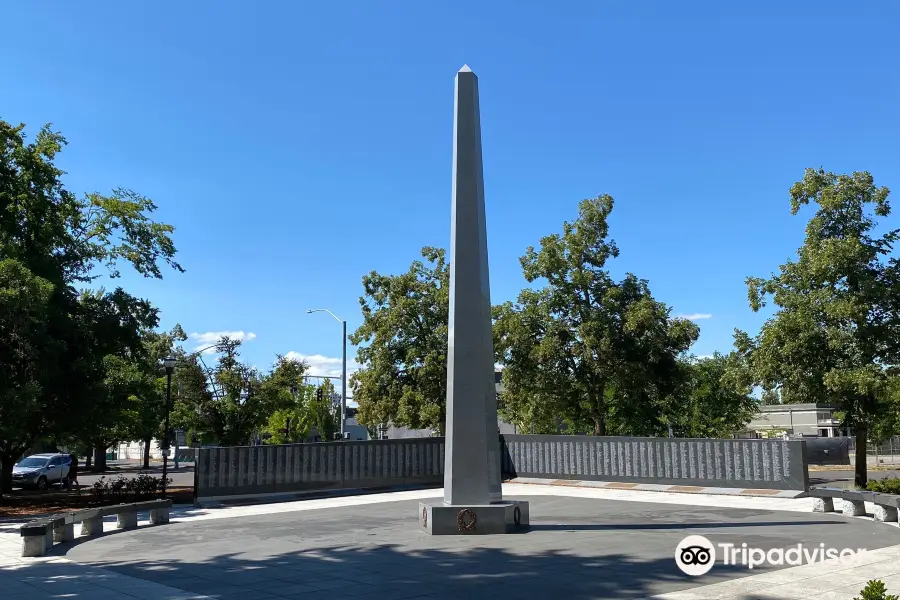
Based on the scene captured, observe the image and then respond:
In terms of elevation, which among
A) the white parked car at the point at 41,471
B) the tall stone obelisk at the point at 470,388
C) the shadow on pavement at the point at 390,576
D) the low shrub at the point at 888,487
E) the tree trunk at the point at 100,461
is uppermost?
the tall stone obelisk at the point at 470,388

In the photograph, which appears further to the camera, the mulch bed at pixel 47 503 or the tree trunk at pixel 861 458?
the tree trunk at pixel 861 458

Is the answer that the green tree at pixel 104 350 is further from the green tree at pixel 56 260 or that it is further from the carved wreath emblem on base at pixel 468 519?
the carved wreath emblem on base at pixel 468 519

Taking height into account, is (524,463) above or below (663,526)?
above

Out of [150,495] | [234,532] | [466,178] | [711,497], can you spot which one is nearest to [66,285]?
[150,495]

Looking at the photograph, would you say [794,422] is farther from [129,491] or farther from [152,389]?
[129,491]

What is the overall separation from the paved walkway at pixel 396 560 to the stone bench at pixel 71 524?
0.96 feet

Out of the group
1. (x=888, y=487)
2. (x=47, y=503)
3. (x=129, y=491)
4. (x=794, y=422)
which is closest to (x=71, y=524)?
(x=129, y=491)

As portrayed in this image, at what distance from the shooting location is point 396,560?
998 cm

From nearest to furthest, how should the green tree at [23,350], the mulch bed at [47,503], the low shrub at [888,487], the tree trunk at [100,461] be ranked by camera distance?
the low shrub at [888,487] < the green tree at [23,350] < the mulch bed at [47,503] < the tree trunk at [100,461]

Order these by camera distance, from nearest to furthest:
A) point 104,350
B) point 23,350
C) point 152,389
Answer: point 23,350, point 104,350, point 152,389

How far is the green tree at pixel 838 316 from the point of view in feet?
60.4

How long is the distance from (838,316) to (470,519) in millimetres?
11758

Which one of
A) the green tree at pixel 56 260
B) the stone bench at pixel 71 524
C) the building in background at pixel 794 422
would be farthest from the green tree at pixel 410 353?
the building in background at pixel 794 422

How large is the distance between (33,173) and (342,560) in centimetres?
1811
